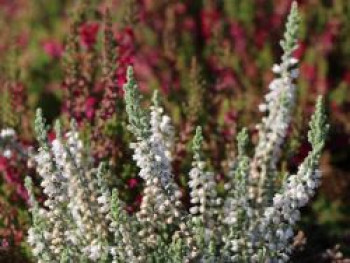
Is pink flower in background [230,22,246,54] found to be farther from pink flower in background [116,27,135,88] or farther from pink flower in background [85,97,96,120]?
pink flower in background [85,97,96,120]

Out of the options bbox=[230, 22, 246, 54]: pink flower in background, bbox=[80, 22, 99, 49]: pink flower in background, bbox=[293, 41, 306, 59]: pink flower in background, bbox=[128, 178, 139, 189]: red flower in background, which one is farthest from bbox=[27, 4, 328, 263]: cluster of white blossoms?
bbox=[230, 22, 246, 54]: pink flower in background

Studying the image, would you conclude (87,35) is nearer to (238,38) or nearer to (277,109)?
(238,38)

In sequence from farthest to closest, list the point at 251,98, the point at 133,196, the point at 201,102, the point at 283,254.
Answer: the point at 251,98, the point at 201,102, the point at 133,196, the point at 283,254

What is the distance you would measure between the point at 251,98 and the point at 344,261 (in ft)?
5.84

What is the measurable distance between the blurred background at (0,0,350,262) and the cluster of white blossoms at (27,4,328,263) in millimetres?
531

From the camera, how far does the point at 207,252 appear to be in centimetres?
323

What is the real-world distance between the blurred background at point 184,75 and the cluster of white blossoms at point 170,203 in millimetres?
531

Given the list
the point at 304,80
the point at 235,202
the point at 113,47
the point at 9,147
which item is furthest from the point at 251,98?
the point at 235,202

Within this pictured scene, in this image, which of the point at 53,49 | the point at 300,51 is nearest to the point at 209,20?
the point at 300,51

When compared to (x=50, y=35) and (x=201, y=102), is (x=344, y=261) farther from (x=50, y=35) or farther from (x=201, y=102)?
(x=50, y=35)

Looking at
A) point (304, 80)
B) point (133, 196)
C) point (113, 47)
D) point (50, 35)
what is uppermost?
point (50, 35)

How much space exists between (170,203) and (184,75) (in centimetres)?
243

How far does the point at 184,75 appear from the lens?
5.56m

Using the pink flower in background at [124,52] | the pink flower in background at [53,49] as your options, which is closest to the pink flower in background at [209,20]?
the pink flower in background at [124,52]
